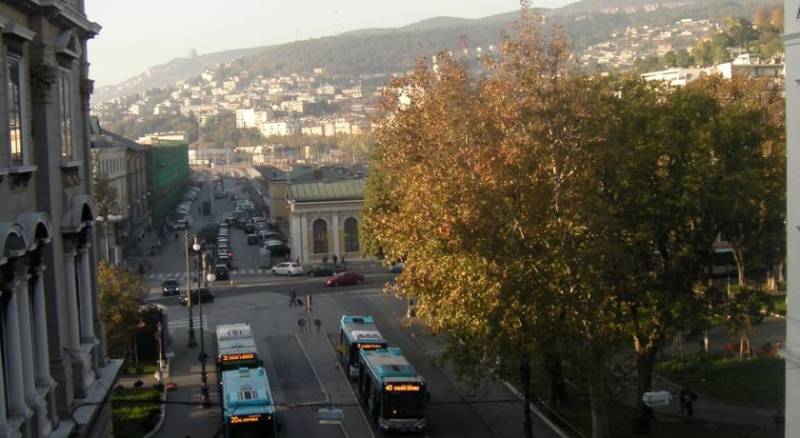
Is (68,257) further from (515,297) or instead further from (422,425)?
(422,425)

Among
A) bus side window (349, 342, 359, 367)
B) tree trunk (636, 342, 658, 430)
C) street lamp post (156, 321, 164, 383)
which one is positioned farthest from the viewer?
street lamp post (156, 321, 164, 383)

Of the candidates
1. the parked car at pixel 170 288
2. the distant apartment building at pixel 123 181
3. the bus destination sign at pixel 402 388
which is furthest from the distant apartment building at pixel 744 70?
the bus destination sign at pixel 402 388

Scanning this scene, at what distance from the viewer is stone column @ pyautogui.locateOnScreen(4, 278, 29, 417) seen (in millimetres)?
9570

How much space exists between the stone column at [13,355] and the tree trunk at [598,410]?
12.2m

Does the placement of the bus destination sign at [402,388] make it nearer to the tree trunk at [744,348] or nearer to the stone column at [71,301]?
the tree trunk at [744,348]

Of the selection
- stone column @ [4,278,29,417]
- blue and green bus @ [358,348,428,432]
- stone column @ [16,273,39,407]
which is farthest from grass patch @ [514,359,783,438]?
stone column @ [4,278,29,417]

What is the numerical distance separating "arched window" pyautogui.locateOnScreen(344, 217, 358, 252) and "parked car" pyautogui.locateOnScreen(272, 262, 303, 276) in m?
2.69

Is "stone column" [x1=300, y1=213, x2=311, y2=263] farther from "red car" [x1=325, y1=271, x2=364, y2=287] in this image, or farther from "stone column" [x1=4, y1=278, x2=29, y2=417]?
"stone column" [x1=4, y1=278, x2=29, y2=417]

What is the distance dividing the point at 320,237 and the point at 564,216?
115 feet

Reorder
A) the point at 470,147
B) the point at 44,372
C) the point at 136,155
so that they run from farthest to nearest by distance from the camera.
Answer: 1. the point at 136,155
2. the point at 470,147
3. the point at 44,372

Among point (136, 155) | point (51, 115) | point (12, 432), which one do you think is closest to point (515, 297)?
point (51, 115)

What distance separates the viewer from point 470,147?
21.0 m

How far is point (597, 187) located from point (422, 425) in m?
6.92

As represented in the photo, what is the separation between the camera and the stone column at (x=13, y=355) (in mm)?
9570
